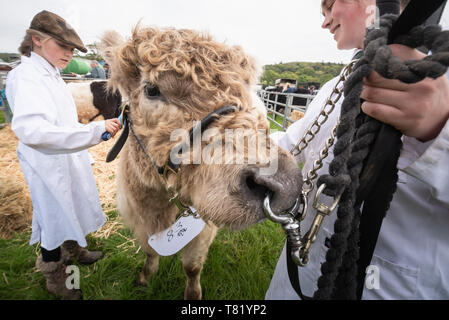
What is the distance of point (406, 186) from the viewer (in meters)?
1.38

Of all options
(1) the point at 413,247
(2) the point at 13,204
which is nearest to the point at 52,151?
(1) the point at 413,247

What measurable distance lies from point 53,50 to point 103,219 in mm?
2558

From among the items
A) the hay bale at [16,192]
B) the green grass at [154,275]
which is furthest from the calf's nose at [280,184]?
the hay bale at [16,192]

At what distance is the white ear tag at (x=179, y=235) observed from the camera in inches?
89.5

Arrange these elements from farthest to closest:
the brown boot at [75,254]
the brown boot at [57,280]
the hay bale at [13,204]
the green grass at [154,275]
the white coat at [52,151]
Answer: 1. the hay bale at [13,204]
2. the brown boot at [75,254]
3. the green grass at [154,275]
4. the brown boot at [57,280]
5. the white coat at [52,151]

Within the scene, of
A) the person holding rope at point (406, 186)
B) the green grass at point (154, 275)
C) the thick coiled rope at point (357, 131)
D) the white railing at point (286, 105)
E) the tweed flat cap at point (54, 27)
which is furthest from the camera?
the white railing at point (286, 105)

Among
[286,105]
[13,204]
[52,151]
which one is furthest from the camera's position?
[286,105]

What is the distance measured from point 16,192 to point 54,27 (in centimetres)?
459

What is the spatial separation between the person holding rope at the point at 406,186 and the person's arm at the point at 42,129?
2297 mm

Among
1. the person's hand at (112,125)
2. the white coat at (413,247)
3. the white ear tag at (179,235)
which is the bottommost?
the white ear tag at (179,235)

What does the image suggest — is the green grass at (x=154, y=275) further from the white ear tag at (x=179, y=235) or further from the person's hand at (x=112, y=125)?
the person's hand at (x=112, y=125)

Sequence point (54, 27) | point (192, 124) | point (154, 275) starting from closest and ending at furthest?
point (192, 124)
point (54, 27)
point (154, 275)

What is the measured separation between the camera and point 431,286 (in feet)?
4.50

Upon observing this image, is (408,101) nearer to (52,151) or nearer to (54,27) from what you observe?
(52,151)
